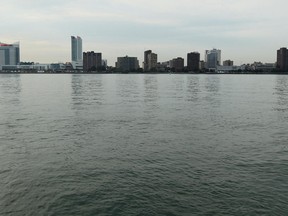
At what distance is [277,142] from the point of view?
35562 millimetres

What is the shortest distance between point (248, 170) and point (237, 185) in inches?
145

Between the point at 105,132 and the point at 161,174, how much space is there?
16.5m

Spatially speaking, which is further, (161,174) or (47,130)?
(47,130)

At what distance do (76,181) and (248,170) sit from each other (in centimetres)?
1344

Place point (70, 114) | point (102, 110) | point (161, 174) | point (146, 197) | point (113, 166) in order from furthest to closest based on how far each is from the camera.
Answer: point (102, 110) < point (70, 114) < point (113, 166) < point (161, 174) < point (146, 197)

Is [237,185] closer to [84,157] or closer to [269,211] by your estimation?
[269,211]

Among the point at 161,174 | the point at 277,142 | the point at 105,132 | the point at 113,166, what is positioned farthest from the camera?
the point at 105,132

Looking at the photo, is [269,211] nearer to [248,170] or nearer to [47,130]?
[248,170]

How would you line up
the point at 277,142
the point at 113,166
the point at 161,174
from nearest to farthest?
the point at 161,174 → the point at 113,166 → the point at 277,142

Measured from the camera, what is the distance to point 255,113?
57719 mm

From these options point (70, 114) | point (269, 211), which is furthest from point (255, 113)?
point (269, 211)

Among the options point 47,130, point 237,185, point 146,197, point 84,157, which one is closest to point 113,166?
point 84,157

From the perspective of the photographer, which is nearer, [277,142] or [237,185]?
[237,185]

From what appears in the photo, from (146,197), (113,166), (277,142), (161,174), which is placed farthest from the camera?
(277,142)
